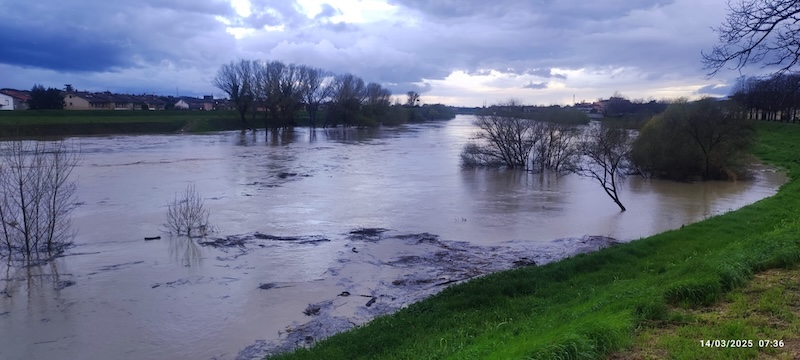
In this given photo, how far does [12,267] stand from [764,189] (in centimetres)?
3277

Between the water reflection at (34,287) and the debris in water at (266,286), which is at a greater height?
the debris in water at (266,286)

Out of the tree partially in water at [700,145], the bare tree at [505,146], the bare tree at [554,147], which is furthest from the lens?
the bare tree at [505,146]

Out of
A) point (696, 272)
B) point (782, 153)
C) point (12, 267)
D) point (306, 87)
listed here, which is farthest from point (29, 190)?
point (306, 87)

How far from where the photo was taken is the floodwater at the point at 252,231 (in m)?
10.1

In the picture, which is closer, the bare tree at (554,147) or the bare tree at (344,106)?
the bare tree at (554,147)

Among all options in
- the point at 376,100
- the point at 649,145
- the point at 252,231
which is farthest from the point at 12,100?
the point at 649,145

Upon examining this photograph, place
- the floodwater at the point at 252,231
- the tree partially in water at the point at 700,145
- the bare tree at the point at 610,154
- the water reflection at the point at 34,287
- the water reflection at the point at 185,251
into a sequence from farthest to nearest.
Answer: the tree partially in water at the point at 700,145
the bare tree at the point at 610,154
the water reflection at the point at 185,251
the water reflection at the point at 34,287
the floodwater at the point at 252,231

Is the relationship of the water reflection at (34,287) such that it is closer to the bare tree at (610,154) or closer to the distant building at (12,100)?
the bare tree at (610,154)

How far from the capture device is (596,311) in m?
6.23

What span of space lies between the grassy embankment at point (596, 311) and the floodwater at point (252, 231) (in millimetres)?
3023

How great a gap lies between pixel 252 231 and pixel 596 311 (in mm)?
13057

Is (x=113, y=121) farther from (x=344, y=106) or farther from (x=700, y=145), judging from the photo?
(x=700, y=145)

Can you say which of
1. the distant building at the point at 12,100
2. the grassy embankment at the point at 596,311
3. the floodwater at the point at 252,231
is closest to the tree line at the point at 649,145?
the floodwater at the point at 252,231

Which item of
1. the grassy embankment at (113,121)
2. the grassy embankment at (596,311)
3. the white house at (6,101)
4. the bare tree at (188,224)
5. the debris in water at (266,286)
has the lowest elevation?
the debris in water at (266,286)
